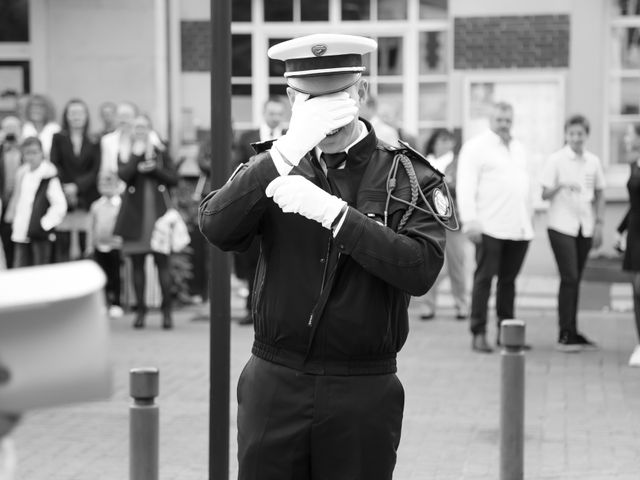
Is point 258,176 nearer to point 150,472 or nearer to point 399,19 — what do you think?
point 150,472

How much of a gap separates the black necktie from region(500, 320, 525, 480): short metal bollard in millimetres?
2527

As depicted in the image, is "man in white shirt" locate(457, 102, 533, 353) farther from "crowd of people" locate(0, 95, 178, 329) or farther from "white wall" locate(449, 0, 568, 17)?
"white wall" locate(449, 0, 568, 17)

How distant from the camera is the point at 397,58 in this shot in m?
17.3

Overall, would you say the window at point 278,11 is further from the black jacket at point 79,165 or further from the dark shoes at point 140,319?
the dark shoes at point 140,319

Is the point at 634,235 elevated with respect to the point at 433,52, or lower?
lower

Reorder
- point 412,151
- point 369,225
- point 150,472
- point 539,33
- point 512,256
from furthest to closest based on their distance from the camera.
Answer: point 539,33 → point 512,256 → point 150,472 → point 412,151 → point 369,225

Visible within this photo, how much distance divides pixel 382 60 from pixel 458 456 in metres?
10.5

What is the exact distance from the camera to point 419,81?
17297 millimetres

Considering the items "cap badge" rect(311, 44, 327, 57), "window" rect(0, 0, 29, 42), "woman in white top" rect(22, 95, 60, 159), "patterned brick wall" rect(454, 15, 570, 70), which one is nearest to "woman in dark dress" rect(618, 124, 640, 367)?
"patterned brick wall" rect(454, 15, 570, 70)

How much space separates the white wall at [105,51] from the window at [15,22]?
759mm

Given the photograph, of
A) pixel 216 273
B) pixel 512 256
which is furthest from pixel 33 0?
pixel 216 273

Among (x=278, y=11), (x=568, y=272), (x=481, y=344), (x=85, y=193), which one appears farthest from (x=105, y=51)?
(x=568, y=272)

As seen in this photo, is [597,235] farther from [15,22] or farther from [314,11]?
[15,22]

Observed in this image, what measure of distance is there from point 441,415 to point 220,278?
3.81 metres
